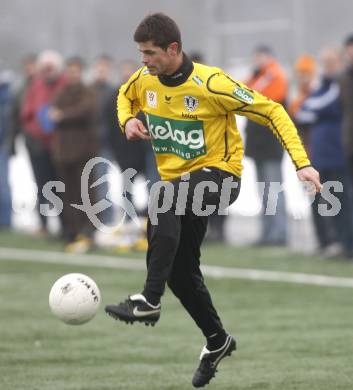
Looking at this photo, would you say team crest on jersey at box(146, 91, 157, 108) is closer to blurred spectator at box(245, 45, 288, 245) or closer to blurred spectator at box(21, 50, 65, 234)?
blurred spectator at box(245, 45, 288, 245)

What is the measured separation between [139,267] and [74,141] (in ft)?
8.40

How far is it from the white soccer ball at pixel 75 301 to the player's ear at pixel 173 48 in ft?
4.91

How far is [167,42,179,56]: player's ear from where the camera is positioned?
300 inches

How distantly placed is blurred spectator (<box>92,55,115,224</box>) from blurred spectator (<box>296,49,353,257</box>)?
3.15 metres

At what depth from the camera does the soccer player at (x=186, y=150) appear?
756 cm

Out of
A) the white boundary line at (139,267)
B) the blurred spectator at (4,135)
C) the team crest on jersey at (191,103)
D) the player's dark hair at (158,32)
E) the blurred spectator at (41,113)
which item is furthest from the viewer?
the blurred spectator at (4,135)

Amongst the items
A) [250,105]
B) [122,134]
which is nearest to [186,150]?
[250,105]

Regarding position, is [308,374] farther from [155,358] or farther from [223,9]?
[223,9]

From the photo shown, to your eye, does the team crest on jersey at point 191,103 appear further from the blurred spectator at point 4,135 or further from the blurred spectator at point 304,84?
the blurred spectator at point 4,135

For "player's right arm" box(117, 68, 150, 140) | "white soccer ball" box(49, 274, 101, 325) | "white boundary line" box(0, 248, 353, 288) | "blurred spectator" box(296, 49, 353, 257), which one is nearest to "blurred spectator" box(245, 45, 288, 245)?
"blurred spectator" box(296, 49, 353, 257)

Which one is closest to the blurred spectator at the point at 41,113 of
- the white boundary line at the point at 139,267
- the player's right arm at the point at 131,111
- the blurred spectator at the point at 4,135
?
the blurred spectator at the point at 4,135

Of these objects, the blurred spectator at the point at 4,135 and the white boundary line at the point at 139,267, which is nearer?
the white boundary line at the point at 139,267

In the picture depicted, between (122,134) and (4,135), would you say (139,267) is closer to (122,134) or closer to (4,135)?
(122,134)

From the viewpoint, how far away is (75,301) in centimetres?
765
